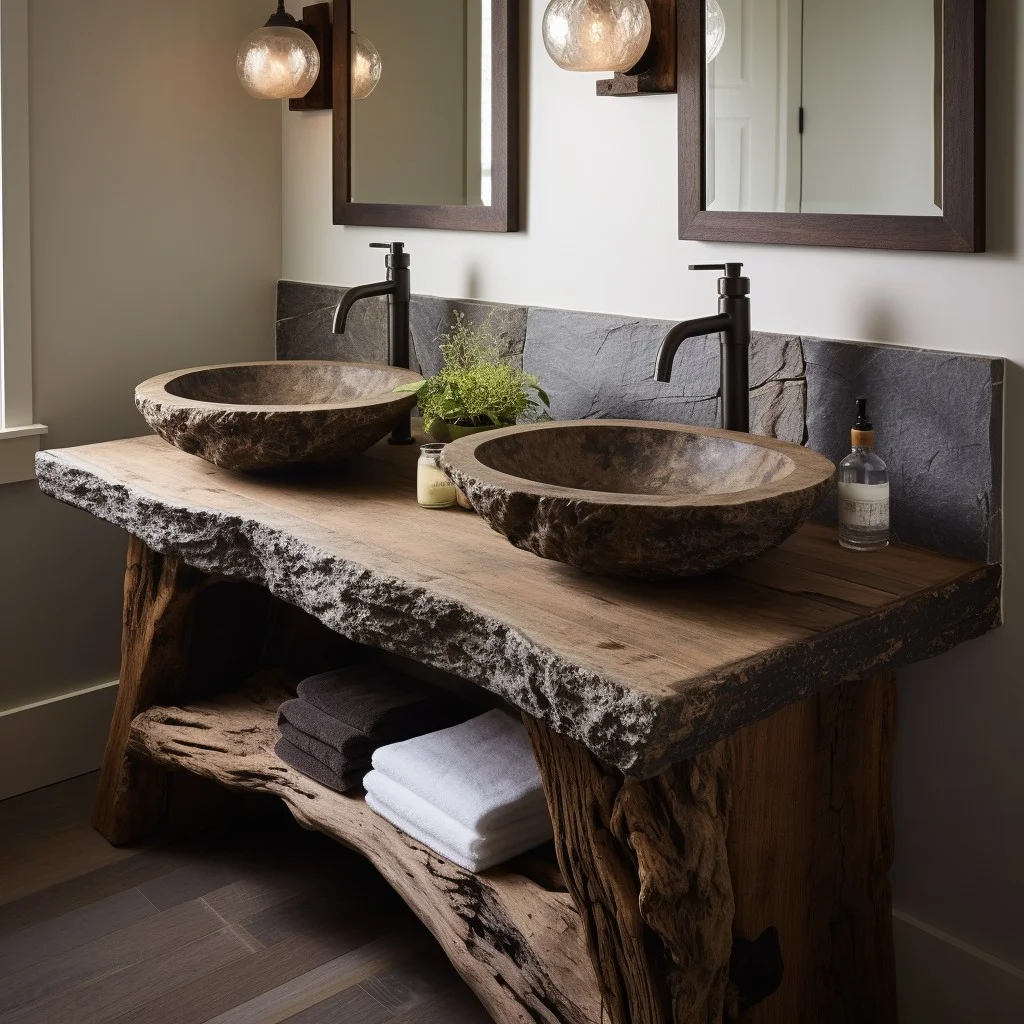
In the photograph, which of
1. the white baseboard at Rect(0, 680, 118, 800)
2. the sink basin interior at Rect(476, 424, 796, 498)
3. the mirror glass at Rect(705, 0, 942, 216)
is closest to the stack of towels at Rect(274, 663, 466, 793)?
the sink basin interior at Rect(476, 424, 796, 498)

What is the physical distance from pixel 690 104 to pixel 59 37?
1.31m

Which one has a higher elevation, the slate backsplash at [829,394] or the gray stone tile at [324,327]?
the gray stone tile at [324,327]

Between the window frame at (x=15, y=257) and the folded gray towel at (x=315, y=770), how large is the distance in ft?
2.87

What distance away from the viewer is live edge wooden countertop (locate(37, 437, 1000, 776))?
48.3 inches

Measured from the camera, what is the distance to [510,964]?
161 cm

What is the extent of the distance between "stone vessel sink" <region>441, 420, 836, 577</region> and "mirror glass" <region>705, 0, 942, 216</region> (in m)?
0.38

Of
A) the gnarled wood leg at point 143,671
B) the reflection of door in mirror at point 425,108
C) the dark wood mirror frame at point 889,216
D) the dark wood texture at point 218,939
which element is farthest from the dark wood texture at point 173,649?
the dark wood mirror frame at point 889,216

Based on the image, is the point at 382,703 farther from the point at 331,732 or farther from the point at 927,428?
the point at 927,428

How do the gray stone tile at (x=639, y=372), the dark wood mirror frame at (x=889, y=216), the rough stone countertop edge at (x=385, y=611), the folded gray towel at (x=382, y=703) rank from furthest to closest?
the folded gray towel at (x=382, y=703) → the gray stone tile at (x=639, y=372) → the dark wood mirror frame at (x=889, y=216) → the rough stone countertop edge at (x=385, y=611)

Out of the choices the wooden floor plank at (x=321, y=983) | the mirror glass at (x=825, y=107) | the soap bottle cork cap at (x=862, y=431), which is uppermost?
the mirror glass at (x=825, y=107)

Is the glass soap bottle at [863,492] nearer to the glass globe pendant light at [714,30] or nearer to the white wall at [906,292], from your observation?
the white wall at [906,292]

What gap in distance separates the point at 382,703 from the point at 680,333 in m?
0.81

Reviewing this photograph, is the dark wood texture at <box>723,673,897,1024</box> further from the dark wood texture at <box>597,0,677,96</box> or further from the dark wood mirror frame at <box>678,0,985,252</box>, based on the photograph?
the dark wood texture at <box>597,0,677,96</box>

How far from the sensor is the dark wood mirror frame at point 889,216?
60.4 inches
